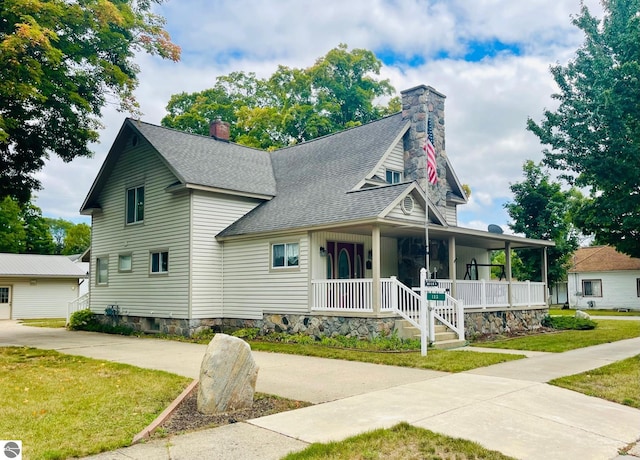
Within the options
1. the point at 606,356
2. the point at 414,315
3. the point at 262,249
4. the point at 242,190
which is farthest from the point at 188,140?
the point at 606,356

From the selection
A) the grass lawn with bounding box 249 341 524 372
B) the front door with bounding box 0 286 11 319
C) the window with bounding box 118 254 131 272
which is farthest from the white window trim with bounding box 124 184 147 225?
the front door with bounding box 0 286 11 319

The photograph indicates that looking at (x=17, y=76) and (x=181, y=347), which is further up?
(x=17, y=76)

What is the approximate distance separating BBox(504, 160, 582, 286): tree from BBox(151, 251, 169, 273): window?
19.4m

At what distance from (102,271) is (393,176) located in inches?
503

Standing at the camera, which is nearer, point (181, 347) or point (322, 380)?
point (322, 380)

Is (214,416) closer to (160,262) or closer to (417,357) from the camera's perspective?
(417,357)

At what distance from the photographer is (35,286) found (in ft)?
103

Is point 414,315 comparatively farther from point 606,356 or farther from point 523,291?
point 523,291

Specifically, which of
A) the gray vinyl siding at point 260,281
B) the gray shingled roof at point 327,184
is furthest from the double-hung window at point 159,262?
the gray shingled roof at point 327,184

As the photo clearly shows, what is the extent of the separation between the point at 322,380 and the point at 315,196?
8.57 meters

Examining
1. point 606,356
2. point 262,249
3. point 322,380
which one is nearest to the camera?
point 322,380

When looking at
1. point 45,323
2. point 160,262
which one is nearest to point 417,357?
point 160,262

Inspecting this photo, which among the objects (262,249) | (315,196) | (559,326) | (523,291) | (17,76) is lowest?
(559,326)

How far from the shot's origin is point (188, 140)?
65.3 feet
